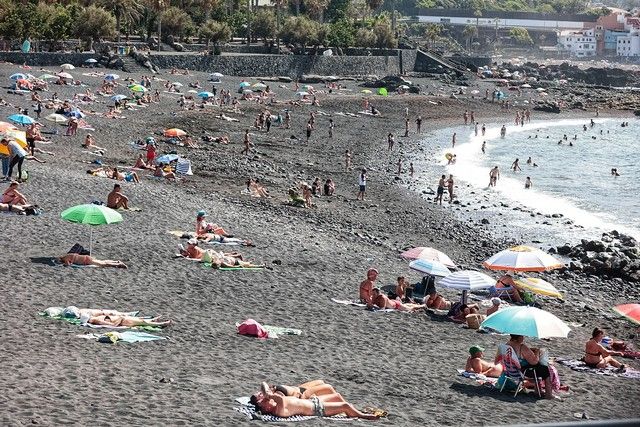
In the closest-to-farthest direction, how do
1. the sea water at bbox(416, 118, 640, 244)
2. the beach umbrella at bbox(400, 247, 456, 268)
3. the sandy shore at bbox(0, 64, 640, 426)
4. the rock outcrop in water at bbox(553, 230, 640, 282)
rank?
the sandy shore at bbox(0, 64, 640, 426), the beach umbrella at bbox(400, 247, 456, 268), the rock outcrop in water at bbox(553, 230, 640, 282), the sea water at bbox(416, 118, 640, 244)

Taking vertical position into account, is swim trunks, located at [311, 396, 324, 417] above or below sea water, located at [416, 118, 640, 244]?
above

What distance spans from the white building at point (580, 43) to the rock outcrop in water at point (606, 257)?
523 ft

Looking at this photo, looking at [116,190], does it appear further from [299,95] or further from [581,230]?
[299,95]

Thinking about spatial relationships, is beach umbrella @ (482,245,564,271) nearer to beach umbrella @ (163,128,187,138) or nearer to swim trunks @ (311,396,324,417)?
swim trunks @ (311,396,324,417)

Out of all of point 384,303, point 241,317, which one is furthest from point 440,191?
point 241,317

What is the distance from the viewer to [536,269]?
57.1 feet

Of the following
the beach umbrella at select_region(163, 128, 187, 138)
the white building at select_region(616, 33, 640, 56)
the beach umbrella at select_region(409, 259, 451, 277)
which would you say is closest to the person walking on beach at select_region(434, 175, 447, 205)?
the beach umbrella at select_region(163, 128, 187, 138)

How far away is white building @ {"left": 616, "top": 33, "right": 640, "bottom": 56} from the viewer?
175750 millimetres

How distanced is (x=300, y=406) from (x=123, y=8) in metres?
60.3

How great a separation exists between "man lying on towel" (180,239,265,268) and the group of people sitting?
6942mm

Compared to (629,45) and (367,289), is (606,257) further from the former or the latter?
(629,45)

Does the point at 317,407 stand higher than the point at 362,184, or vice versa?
the point at 317,407

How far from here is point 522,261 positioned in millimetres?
17578

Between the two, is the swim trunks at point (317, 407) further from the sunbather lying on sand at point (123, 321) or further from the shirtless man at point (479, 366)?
the sunbather lying on sand at point (123, 321)
